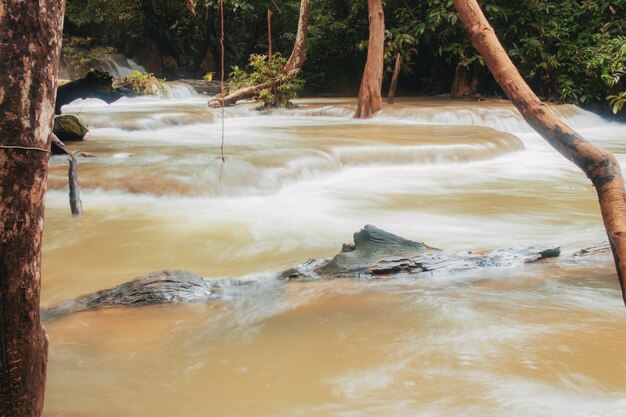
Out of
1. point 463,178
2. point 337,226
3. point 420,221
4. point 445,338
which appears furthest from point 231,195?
point 445,338

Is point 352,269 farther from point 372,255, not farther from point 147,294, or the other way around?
point 147,294

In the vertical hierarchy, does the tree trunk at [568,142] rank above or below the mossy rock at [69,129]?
above

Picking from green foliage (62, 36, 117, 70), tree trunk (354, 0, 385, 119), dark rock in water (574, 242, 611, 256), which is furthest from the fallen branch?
green foliage (62, 36, 117, 70)

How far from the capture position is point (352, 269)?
3797 millimetres

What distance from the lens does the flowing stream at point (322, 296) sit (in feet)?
8.03

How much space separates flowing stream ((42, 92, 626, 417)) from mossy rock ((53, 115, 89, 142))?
365 millimetres

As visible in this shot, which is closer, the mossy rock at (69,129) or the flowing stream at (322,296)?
the flowing stream at (322,296)

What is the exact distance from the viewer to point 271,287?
12.4 feet

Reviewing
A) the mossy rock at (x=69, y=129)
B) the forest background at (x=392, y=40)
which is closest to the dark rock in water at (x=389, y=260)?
the mossy rock at (x=69, y=129)

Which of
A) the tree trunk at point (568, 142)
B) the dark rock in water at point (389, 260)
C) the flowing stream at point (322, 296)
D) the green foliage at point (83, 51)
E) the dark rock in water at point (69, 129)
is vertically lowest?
the flowing stream at point (322, 296)

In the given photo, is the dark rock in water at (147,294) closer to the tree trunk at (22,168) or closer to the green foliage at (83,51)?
the tree trunk at (22,168)

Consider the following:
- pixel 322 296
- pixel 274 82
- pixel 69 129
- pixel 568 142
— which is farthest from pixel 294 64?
pixel 568 142

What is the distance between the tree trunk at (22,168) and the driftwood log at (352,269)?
1.80 meters

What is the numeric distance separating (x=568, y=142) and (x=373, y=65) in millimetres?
11021
